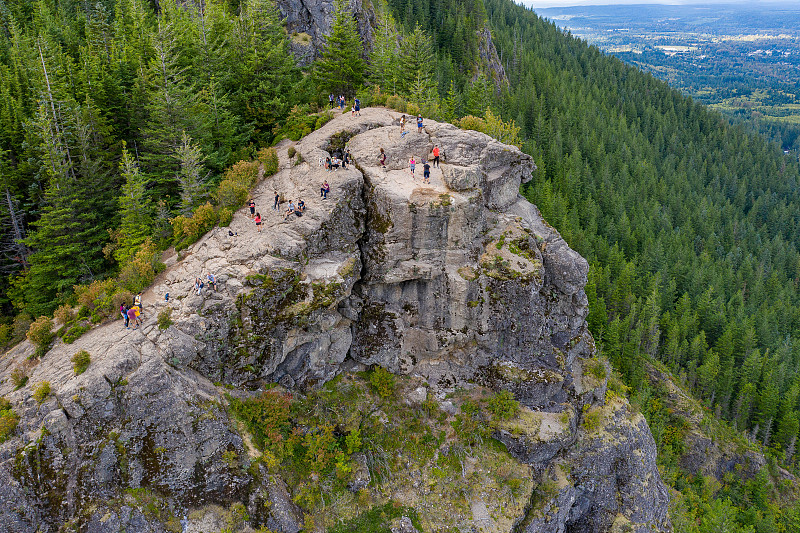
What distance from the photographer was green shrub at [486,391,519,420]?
1582 inches

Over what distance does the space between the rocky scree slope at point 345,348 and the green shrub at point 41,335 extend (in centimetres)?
91

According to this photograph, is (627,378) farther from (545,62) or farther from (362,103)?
(545,62)

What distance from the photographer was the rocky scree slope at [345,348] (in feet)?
94.9

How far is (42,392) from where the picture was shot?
28281 mm

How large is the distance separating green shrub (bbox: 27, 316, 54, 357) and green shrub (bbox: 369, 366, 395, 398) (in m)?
23.3

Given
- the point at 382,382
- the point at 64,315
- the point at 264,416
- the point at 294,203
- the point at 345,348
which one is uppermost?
the point at 294,203

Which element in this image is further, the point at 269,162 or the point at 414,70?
the point at 414,70

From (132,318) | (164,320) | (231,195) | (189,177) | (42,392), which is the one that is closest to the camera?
(42,392)

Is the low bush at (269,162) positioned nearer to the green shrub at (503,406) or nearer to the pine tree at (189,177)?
the pine tree at (189,177)

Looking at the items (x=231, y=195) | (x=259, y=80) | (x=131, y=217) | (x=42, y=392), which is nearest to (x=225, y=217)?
(x=231, y=195)

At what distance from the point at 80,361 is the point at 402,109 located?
36120mm

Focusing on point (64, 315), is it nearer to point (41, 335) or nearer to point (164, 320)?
point (41, 335)

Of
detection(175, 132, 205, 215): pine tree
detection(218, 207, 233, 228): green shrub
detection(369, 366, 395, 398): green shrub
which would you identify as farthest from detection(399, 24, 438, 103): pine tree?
detection(369, 366, 395, 398): green shrub

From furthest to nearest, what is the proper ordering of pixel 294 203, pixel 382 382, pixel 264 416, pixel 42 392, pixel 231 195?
1. pixel 382 382
2. pixel 231 195
3. pixel 294 203
4. pixel 264 416
5. pixel 42 392
